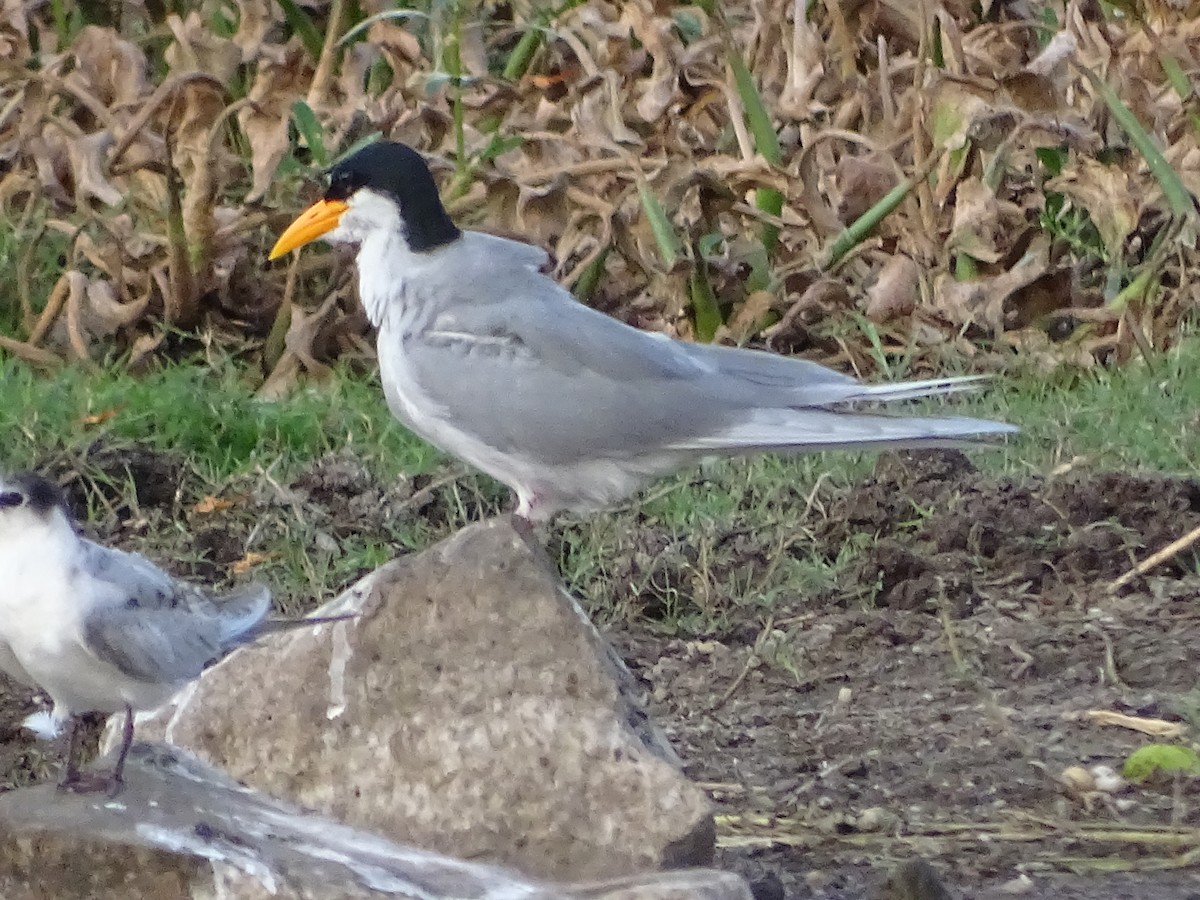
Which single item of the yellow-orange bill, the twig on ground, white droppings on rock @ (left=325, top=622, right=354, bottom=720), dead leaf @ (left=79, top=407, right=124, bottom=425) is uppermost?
the yellow-orange bill

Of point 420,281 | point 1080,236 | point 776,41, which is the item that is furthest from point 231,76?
point 420,281

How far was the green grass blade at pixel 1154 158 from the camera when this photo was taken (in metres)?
5.82

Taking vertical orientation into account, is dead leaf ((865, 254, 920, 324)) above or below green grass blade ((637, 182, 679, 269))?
below

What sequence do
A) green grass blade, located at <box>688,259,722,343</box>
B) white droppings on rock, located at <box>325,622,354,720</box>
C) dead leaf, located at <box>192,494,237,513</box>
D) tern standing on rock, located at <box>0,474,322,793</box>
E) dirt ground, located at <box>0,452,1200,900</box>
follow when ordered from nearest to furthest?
tern standing on rock, located at <box>0,474,322,793</box>, white droppings on rock, located at <box>325,622,354,720</box>, dirt ground, located at <box>0,452,1200,900</box>, dead leaf, located at <box>192,494,237,513</box>, green grass blade, located at <box>688,259,722,343</box>

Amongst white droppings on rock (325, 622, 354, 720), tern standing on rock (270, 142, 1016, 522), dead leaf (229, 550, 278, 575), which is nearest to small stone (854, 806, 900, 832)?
tern standing on rock (270, 142, 1016, 522)

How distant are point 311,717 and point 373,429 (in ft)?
8.00

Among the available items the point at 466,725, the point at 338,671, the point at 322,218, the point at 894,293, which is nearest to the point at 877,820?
the point at 466,725

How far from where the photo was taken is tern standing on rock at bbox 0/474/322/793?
9.30ft

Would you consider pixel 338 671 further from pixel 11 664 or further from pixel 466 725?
pixel 11 664

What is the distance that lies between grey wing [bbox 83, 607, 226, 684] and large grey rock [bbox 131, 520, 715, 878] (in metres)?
0.16

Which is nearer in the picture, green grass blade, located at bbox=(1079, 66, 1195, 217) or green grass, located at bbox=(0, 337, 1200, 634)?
green grass, located at bbox=(0, 337, 1200, 634)

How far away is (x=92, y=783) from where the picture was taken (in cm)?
→ 274

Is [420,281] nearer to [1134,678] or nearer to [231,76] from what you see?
[1134,678]

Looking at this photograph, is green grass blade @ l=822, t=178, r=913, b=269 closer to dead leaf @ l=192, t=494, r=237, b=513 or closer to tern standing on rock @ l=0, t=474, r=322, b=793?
dead leaf @ l=192, t=494, r=237, b=513
